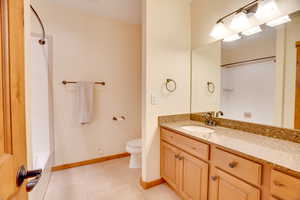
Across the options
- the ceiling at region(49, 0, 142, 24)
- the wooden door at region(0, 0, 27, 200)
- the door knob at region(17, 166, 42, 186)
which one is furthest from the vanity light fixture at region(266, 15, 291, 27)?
the door knob at region(17, 166, 42, 186)

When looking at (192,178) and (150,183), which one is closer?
(192,178)

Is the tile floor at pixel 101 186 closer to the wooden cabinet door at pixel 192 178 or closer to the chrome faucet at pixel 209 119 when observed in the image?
the wooden cabinet door at pixel 192 178

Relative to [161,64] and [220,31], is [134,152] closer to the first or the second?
[161,64]

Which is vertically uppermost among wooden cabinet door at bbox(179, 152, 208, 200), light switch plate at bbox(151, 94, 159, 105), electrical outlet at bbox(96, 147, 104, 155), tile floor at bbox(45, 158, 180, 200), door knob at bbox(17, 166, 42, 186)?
light switch plate at bbox(151, 94, 159, 105)

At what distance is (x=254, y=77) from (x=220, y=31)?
2.30ft

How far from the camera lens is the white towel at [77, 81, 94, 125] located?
8.00ft

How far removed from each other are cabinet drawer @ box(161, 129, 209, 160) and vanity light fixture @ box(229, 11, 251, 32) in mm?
1347

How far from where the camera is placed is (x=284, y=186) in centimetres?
84

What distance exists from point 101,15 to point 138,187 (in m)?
2.86

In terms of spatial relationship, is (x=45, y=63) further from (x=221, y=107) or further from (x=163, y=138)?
(x=221, y=107)

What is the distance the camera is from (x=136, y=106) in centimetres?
305

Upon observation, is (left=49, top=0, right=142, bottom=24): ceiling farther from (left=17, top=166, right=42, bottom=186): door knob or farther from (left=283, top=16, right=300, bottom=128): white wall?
(left=17, top=166, right=42, bottom=186): door knob

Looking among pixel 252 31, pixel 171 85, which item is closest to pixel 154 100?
pixel 171 85

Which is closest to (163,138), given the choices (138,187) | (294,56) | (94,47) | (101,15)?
(138,187)
